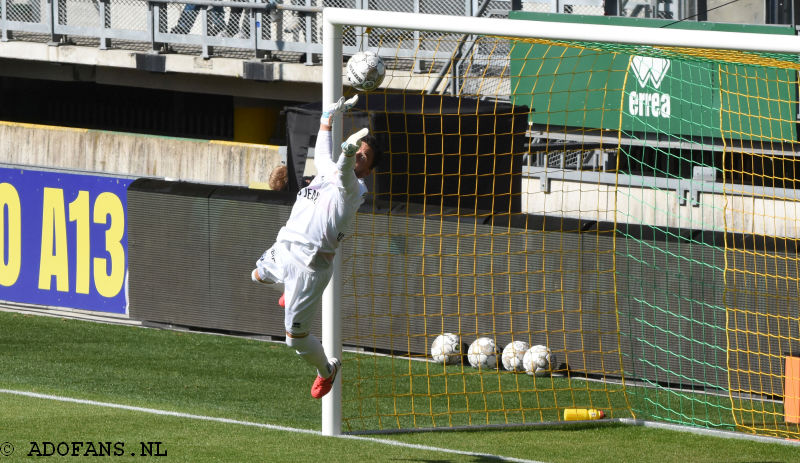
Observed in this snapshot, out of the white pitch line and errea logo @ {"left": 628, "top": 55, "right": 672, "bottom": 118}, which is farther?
errea logo @ {"left": 628, "top": 55, "right": 672, "bottom": 118}

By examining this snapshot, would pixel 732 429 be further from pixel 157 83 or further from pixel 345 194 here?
pixel 157 83

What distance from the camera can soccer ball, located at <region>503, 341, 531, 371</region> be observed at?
1259 cm

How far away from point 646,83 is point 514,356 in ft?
21.2

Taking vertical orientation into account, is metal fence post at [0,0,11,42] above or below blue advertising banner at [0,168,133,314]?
above

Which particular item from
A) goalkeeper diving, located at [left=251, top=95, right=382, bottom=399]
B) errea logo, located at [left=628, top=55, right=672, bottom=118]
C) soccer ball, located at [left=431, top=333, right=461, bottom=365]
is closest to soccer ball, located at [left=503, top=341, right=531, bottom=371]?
soccer ball, located at [left=431, top=333, right=461, bottom=365]

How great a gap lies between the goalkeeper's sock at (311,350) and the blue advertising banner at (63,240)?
20.2 feet

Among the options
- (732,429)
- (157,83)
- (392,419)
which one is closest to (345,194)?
(392,419)

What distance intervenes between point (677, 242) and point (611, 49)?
2370 millimetres

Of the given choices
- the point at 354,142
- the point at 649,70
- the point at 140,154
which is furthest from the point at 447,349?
the point at 140,154

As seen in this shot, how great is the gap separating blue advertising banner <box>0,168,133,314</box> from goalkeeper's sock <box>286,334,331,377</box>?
615 cm

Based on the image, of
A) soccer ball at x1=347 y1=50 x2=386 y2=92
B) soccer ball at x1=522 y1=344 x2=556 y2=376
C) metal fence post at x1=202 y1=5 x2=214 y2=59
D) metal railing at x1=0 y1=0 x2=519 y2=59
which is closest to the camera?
soccer ball at x1=347 y1=50 x2=386 y2=92

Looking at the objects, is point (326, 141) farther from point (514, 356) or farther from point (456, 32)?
point (514, 356)

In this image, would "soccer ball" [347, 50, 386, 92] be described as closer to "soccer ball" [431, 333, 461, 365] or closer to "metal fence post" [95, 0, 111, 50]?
"soccer ball" [431, 333, 461, 365]

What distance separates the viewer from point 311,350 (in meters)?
9.03
